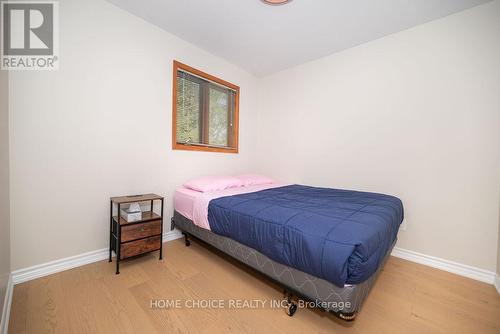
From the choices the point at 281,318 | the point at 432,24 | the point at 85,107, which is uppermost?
the point at 432,24

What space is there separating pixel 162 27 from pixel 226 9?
2.77 feet

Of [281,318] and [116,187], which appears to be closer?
[281,318]

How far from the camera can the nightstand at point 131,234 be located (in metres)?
1.75

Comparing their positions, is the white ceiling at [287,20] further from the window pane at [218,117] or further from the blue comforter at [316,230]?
the blue comforter at [316,230]

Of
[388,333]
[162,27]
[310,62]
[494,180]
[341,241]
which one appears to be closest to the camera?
[341,241]

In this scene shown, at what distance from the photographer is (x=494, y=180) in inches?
70.6

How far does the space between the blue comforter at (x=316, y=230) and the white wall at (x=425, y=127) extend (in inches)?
27.2

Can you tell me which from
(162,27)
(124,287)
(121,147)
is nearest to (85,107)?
(121,147)

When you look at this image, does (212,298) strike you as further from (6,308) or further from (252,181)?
(252,181)

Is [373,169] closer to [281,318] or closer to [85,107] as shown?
[281,318]

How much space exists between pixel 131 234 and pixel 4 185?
89 centimetres

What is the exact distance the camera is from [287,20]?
212 cm

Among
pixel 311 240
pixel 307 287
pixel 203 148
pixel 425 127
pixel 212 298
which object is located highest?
pixel 425 127

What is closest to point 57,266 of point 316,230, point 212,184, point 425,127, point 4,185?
point 4,185
